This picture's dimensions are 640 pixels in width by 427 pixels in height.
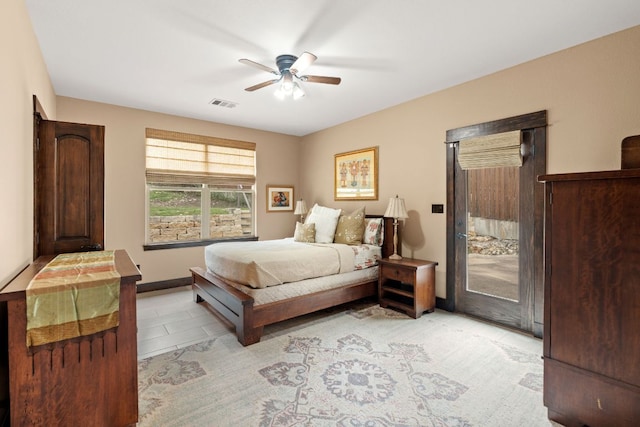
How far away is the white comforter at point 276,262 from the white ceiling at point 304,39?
1.92m

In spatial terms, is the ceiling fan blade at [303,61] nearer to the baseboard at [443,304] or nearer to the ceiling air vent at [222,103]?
the ceiling air vent at [222,103]

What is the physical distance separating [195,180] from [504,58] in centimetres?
434

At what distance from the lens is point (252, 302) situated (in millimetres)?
2783

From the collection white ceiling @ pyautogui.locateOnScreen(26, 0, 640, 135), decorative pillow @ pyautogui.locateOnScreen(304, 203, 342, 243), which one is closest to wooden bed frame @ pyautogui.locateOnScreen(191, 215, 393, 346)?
decorative pillow @ pyautogui.locateOnScreen(304, 203, 342, 243)

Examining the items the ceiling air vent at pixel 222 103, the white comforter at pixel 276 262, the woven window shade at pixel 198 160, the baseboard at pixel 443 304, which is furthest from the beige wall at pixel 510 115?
the ceiling air vent at pixel 222 103

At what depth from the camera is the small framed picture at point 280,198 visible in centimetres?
562

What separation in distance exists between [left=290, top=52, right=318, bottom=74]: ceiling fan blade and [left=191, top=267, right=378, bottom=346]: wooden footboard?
83.3 inches

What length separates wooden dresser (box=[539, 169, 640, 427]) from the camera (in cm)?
153

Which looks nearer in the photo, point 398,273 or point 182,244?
point 398,273

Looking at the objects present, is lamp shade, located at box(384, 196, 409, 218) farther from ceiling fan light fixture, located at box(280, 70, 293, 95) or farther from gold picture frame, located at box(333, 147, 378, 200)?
ceiling fan light fixture, located at box(280, 70, 293, 95)

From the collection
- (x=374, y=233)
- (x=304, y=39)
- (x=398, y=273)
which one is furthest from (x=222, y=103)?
(x=398, y=273)

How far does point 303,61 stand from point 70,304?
2.25m

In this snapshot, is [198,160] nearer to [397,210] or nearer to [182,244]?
[182,244]

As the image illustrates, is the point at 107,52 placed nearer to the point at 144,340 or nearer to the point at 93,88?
the point at 93,88
